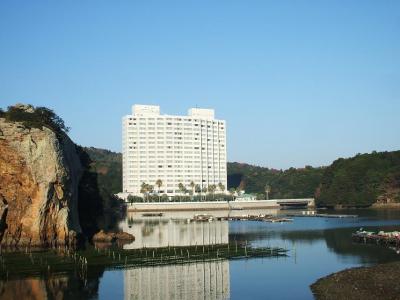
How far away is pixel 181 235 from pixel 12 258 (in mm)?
44726

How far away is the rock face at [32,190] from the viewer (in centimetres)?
8638

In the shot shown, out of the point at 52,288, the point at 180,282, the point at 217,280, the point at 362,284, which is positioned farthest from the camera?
the point at 217,280

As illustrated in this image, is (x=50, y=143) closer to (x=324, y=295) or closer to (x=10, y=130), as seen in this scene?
(x=10, y=130)

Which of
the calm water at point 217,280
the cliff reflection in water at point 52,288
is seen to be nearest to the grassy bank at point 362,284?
the calm water at point 217,280

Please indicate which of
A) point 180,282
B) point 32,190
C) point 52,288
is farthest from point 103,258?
point 32,190

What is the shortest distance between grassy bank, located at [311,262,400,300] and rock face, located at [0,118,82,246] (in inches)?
1890

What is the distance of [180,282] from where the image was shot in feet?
180

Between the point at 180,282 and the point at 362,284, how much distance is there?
56.6 feet

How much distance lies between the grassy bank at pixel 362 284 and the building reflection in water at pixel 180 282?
8.71 metres

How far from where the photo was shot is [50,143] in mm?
89688

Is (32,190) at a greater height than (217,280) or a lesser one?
greater

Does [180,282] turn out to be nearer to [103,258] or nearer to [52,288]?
[52,288]

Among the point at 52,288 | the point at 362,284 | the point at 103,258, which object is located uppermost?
the point at 103,258

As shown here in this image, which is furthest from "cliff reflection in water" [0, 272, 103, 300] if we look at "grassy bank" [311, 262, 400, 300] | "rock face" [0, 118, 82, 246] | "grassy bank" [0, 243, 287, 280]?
"rock face" [0, 118, 82, 246]
